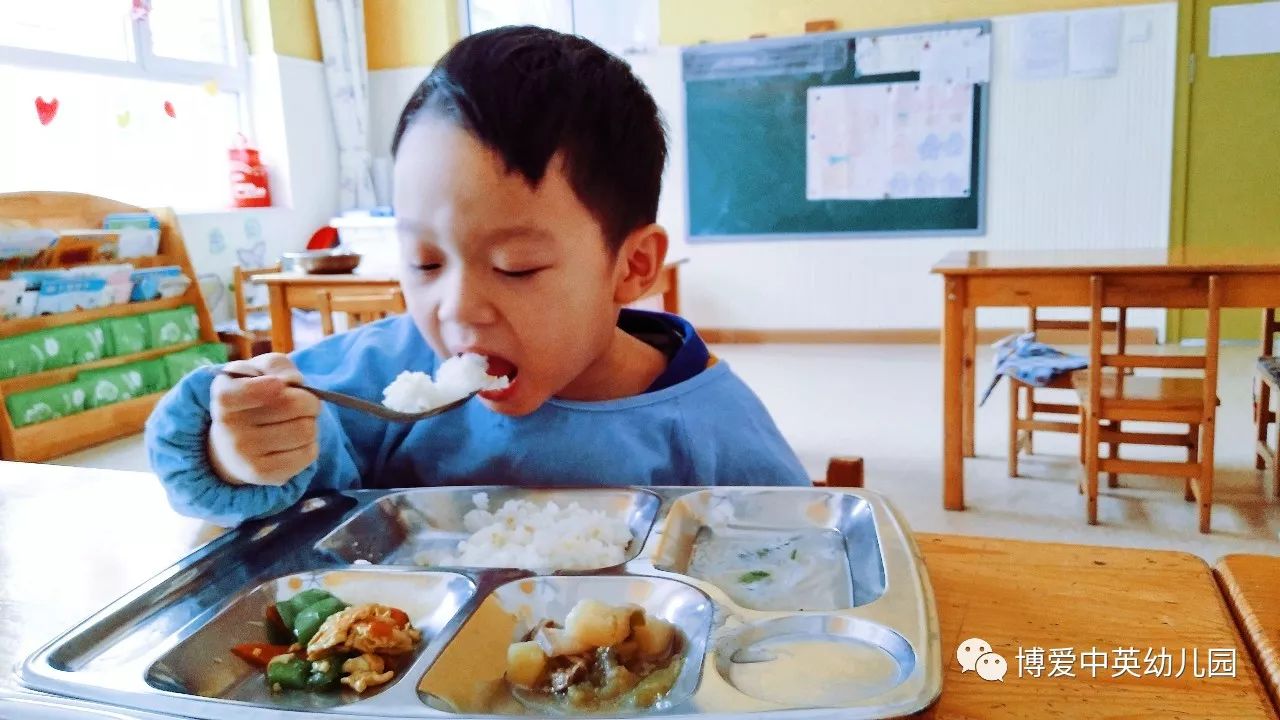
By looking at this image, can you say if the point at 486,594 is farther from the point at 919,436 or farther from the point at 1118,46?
the point at 1118,46

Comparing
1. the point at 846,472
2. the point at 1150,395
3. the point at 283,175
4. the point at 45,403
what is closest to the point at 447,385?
the point at 846,472

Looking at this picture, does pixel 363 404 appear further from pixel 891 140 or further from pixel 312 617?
pixel 891 140

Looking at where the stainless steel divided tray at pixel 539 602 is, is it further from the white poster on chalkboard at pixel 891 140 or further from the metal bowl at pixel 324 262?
the white poster on chalkboard at pixel 891 140

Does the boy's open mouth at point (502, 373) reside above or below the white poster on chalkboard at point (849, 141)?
below

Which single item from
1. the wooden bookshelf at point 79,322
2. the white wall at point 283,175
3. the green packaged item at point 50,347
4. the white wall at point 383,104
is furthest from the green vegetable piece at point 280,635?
the white wall at point 383,104

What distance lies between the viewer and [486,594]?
0.66 metres

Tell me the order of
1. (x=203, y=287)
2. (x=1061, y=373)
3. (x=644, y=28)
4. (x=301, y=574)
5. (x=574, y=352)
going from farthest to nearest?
1. (x=644, y=28)
2. (x=203, y=287)
3. (x=1061, y=373)
4. (x=574, y=352)
5. (x=301, y=574)

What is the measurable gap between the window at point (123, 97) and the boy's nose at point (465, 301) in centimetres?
395

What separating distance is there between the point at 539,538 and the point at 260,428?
0.25m

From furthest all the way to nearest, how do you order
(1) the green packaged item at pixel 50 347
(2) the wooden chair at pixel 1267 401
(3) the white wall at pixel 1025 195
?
(3) the white wall at pixel 1025 195 < (1) the green packaged item at pixel 50 347 < (2) the wooden chair at pixel 1267 401

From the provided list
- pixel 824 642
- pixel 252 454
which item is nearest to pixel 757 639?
pixel 824 642

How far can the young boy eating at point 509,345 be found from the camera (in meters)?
0.79

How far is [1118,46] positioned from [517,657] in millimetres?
5543

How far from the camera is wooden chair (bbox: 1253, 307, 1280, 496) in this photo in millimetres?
2756
